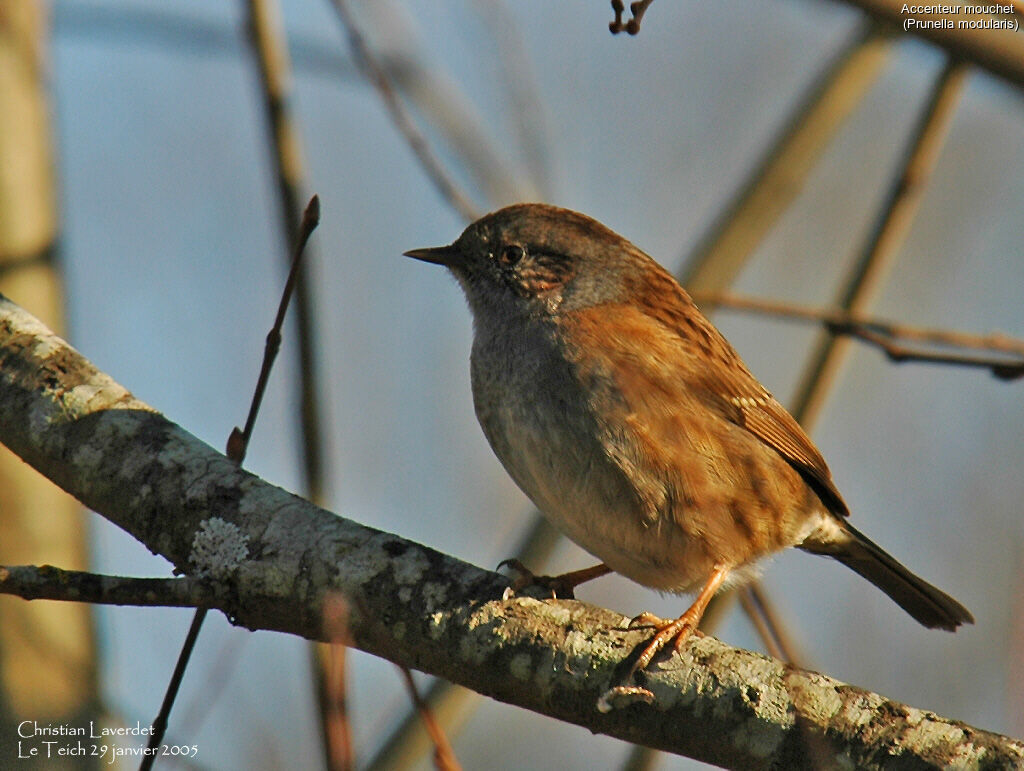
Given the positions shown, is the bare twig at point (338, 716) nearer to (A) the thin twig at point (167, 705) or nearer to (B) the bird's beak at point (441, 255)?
(A) the thin twig at point (167, 705)

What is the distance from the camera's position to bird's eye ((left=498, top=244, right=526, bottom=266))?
4.52 meters

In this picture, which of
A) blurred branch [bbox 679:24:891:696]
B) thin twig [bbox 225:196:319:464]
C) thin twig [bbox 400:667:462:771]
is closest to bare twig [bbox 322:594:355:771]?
thin twig [bbox 400:667:462:771]

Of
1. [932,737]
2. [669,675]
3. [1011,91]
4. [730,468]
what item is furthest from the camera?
[730,468]

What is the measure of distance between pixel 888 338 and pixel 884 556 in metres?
1.08

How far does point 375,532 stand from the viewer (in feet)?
9.86

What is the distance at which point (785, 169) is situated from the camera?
511 cm

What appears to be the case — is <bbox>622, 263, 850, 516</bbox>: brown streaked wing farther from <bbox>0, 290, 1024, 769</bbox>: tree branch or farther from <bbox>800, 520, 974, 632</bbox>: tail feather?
<bbox>0, 290, 1024, 769</bbox>: tree branch

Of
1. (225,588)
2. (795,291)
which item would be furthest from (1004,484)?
(225,588)

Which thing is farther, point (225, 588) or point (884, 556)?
point (884, 556)

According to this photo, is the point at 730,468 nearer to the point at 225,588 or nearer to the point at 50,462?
the point at 225,588

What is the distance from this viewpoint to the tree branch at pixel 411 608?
2547 millimetres

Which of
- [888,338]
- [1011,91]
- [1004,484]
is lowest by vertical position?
[888,338]

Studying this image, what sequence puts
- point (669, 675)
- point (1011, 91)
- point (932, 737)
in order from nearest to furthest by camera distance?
1. point (932, 737)
2. point (669, 675)
3. point (1011, 91)

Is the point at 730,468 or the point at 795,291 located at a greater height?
the point at 795,291
